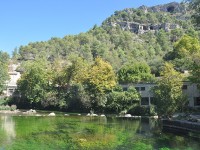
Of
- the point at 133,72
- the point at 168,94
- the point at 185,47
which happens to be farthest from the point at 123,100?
the point at 185,47

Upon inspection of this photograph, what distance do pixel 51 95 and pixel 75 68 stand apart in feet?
24.7

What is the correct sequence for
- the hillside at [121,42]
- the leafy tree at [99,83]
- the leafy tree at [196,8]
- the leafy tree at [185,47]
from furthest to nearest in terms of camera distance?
the hillside at [121,42] < the leafy tree at [185,47] < the leafy tree at [99,83] < the leafy tree at [196,8]

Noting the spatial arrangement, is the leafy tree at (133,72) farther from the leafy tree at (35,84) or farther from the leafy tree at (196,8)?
the leafy tree at (196,8)

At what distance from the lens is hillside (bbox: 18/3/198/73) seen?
123213 mm

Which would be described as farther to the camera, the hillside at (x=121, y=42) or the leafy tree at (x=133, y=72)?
the hillside at (x=121, y=42)

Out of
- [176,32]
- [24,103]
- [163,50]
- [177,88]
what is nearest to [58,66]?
[24,103]

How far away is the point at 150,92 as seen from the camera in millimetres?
59625

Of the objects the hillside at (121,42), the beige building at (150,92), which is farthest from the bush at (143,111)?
the hillside at (121,42)

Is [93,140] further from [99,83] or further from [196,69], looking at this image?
[99,83]

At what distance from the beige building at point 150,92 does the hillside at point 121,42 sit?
38.1 metres

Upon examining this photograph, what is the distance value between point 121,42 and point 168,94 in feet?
319

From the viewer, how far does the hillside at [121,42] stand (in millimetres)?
123213

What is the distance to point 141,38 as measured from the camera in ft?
530

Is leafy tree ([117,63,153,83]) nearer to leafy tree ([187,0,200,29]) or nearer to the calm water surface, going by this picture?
leafy tree ([187,0,200,29])
